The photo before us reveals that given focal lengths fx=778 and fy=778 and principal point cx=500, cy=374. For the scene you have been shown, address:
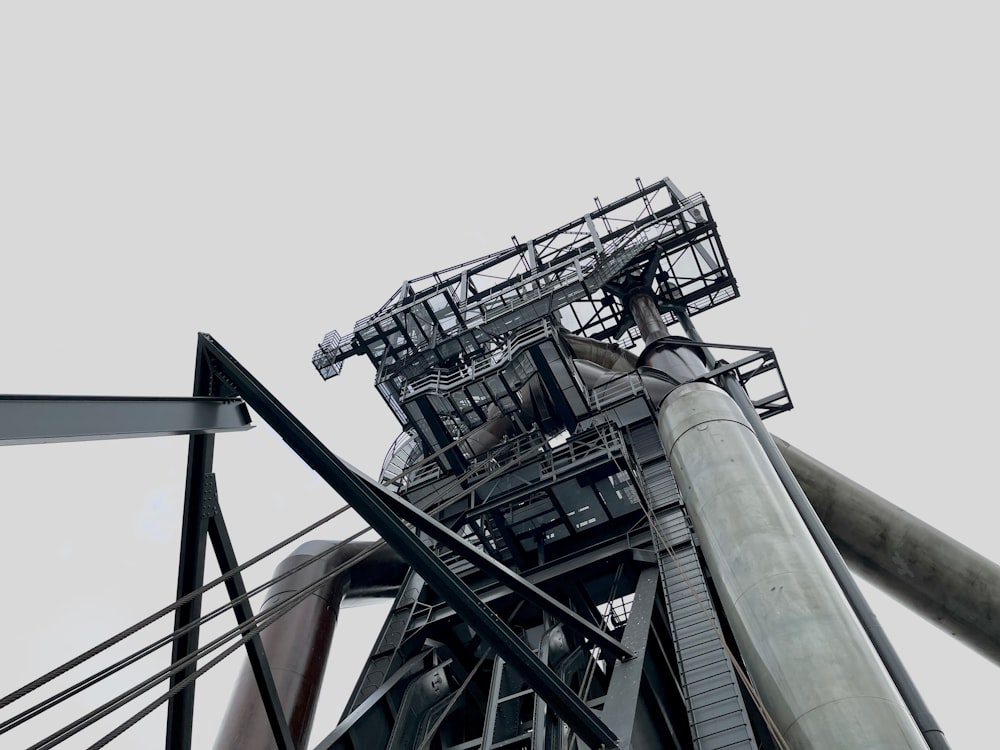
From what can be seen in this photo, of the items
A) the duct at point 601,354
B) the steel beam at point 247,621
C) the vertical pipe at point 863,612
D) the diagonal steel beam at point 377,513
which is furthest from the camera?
the duct at point 601,354

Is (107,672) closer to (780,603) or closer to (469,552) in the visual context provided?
(469,552)

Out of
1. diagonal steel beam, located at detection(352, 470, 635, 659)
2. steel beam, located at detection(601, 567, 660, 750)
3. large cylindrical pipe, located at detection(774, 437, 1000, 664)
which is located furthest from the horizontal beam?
large cylindrical pipe, located at detection(774, 437, 1000, 664)

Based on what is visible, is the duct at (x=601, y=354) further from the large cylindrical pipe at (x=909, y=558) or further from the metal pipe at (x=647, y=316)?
the large cylindrical pipe at (x=909, y=558)

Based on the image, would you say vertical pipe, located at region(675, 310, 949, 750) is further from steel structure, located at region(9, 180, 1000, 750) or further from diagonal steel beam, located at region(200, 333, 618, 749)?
diagonal steel beam, located at region(200, 333, 618, 749)

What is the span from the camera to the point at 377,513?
626 cm

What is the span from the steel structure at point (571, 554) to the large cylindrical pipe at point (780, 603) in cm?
3

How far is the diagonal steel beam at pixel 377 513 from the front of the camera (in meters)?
6.14

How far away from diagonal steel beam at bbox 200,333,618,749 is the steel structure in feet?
0.07

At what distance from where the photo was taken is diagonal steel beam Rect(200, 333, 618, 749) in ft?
20.1

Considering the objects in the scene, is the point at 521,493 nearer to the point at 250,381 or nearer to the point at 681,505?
the point at 681,505

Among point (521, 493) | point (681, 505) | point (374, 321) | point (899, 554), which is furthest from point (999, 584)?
point (374, 321)

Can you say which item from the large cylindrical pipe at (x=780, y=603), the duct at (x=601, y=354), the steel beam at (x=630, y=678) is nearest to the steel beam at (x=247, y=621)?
the steel beam at (x=630, y=678)

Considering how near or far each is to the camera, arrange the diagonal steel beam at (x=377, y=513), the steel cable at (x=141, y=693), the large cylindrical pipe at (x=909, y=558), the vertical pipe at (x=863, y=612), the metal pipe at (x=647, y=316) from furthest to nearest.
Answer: the metal pipe at (x=647, y=316) < the large cylindrical pipe at (x=909, y=558) < the vertical pipe at (x=863, y=612) < the diagonal steel beam at (x=377, y=513) < the steel cable at (x=141, y=693)

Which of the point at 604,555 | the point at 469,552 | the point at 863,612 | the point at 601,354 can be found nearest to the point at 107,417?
the point at 469,552
